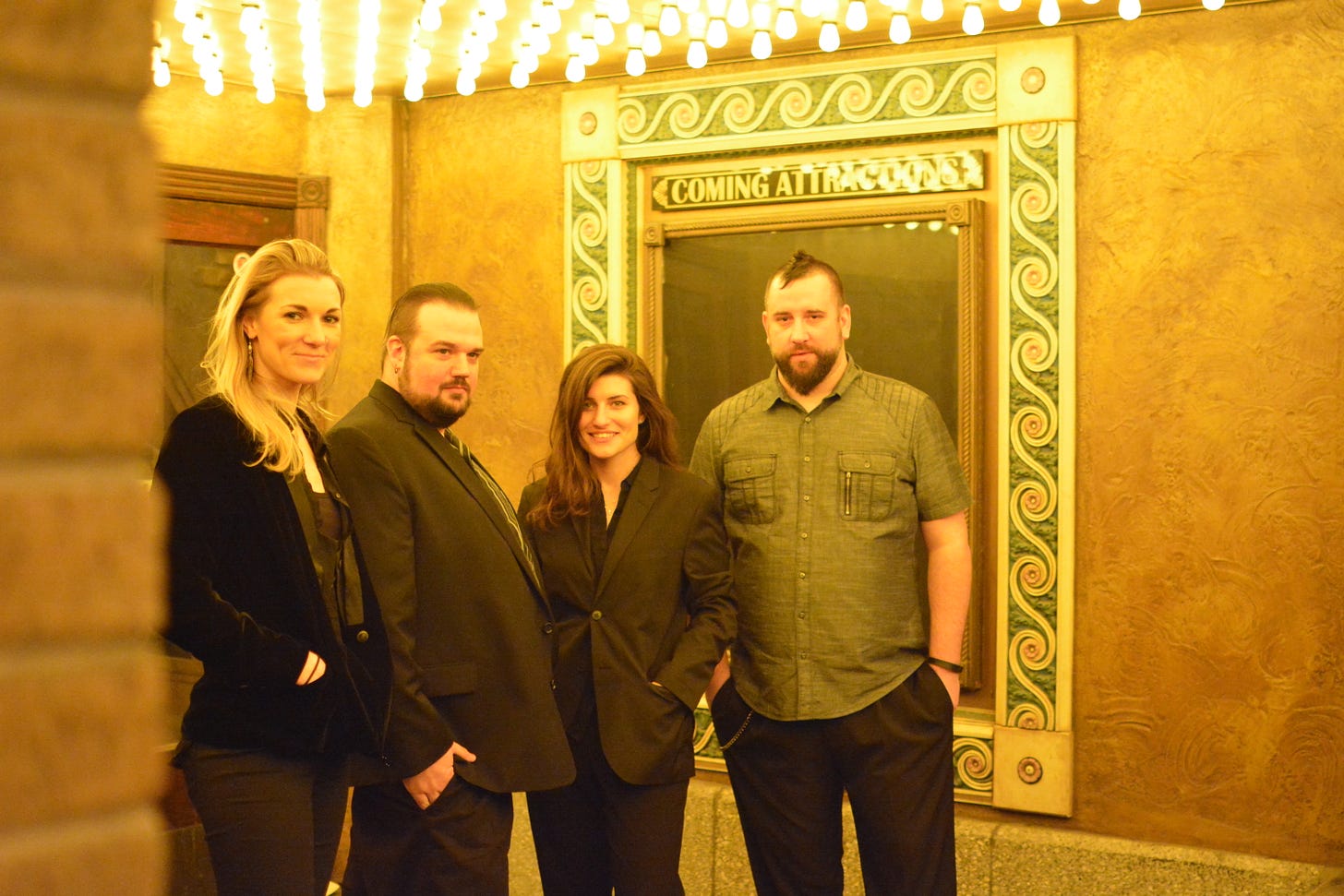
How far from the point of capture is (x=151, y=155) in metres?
0.47

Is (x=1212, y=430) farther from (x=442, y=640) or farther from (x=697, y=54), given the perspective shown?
(x=442, y=640)

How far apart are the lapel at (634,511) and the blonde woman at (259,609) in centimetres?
71

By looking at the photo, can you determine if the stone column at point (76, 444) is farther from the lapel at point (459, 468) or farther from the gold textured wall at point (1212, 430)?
the gold textured wall at point (1212, 430)

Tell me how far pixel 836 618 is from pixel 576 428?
76 cm

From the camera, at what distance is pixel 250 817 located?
6.97 feet

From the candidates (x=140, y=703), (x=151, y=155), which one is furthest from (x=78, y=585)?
(x=151, y=155)

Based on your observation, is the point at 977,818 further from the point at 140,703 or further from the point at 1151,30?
the point at 140,703

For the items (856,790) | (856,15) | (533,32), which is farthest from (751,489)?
(533,32)

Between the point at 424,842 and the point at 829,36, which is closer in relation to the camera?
the point at 424,842

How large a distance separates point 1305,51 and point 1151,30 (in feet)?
1.41

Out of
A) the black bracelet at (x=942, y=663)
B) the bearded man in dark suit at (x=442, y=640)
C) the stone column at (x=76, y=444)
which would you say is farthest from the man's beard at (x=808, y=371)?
the stone column at (x=76, y=444)

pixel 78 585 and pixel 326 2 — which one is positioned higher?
pixel 326 2

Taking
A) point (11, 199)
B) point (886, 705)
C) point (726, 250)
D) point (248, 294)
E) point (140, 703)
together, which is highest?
point (726, 250)

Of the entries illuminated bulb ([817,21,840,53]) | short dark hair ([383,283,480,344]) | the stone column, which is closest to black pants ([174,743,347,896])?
short dark hair ([383,283,480,344])
